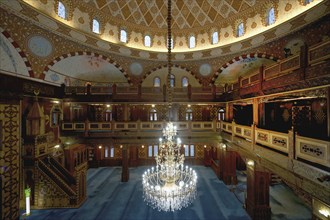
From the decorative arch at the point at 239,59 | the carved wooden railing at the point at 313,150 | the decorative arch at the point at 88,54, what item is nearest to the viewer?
the carved wooden railing at the point at 313,150

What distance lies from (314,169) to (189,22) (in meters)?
14.5

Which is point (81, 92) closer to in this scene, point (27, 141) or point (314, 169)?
point (27, 141)

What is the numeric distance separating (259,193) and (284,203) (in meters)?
2.86

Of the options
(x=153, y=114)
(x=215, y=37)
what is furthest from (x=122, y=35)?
(x=215, y=37)

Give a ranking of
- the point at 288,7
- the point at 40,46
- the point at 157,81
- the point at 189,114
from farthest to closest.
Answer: the point at 189,114, the point at 157,81, the point at 288,7, the point at 40,46

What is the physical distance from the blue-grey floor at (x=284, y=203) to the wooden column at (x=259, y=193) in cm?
78

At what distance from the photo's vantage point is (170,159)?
5297mm

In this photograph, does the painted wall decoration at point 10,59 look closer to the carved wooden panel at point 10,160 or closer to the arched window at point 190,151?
the carved wooden panel at point 10,160

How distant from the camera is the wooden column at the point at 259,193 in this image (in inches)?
282

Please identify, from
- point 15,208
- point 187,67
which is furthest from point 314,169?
point 187,67

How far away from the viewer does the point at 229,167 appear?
11.1 meters

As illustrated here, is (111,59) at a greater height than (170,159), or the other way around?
(111,59)

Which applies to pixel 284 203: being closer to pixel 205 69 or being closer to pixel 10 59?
pixel 205 69

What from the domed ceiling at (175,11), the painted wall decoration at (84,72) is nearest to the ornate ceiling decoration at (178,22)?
the domed ceiling at (175,11)
